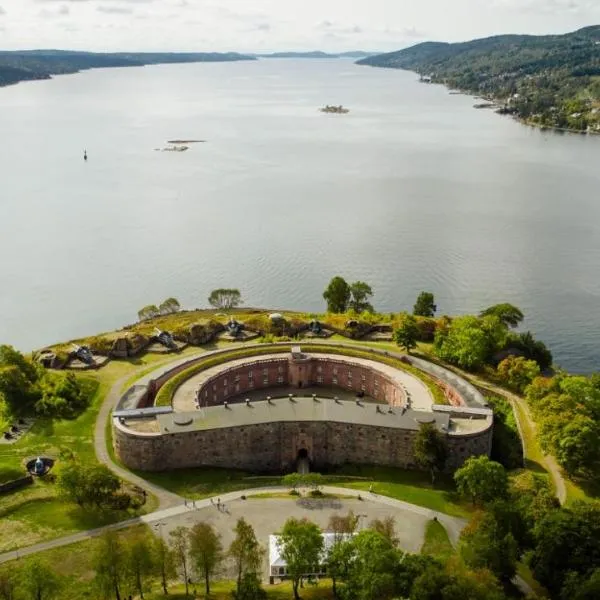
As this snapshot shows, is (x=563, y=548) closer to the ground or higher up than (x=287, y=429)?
higher up

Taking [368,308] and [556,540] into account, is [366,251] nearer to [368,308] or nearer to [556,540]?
[368,308]

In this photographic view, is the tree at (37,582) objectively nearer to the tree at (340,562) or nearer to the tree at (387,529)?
the tree at (340,562)

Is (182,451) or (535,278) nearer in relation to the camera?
(182,451)

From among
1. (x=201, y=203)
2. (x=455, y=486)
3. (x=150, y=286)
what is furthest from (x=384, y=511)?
(x=201, y=203)

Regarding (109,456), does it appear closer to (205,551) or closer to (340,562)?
(205,551)

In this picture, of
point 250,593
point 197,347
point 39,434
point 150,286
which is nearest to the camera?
point 250,593

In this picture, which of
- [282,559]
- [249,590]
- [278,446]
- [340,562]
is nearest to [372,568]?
[340,562]

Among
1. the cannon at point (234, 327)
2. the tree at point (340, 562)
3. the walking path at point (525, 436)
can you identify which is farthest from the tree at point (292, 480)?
the cannon at point (234, 327)
